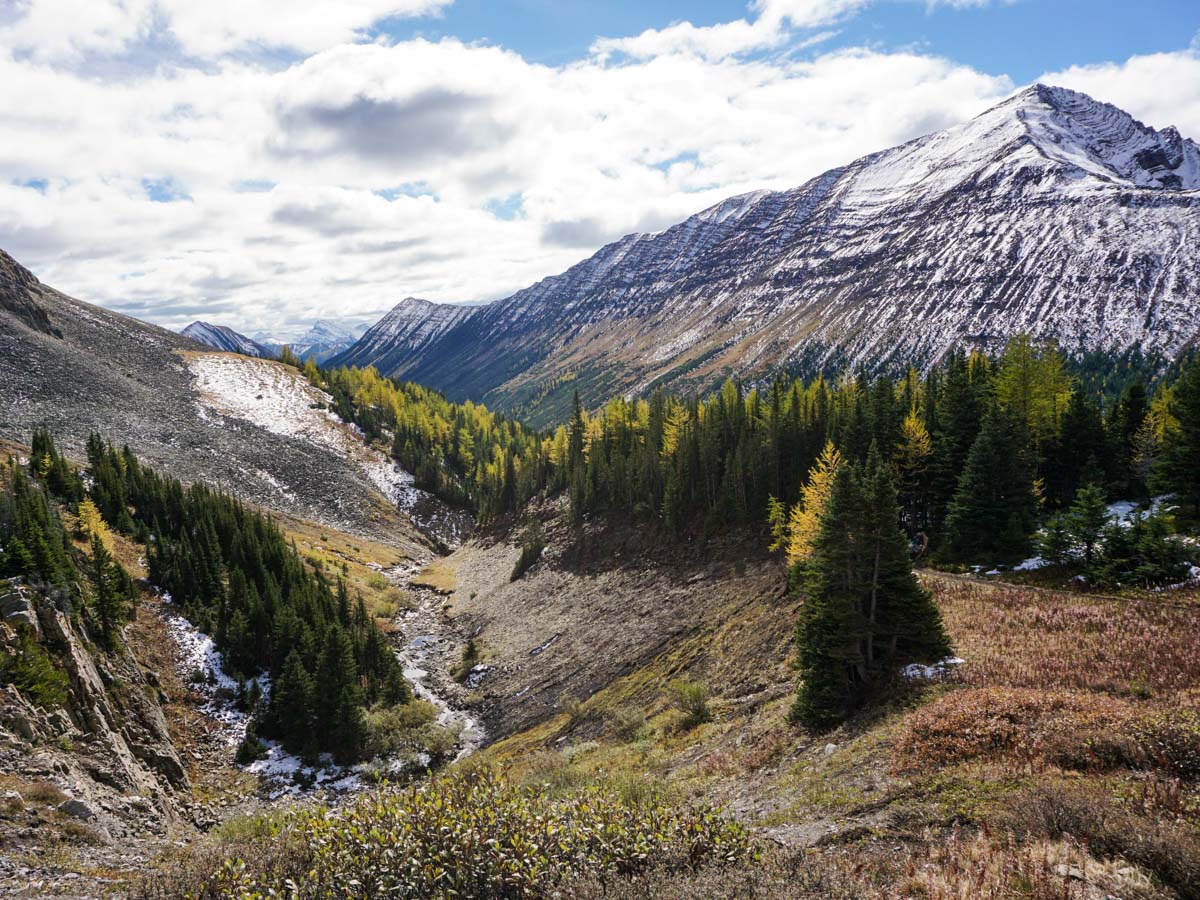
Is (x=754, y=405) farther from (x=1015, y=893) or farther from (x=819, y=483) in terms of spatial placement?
(x=1015, y=893)

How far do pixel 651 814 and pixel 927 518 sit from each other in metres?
52.3

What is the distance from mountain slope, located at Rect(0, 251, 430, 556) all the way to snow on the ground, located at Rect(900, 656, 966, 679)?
103195 mm

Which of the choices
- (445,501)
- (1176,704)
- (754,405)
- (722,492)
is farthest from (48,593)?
(445,501)

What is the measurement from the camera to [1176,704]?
16.7 meters

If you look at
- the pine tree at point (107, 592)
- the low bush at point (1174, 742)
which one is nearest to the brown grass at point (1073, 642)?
the low bush at point (1174, 742)

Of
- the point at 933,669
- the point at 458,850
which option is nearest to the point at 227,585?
the point at 458,850

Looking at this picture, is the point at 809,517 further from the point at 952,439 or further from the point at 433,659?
the point at 433,659

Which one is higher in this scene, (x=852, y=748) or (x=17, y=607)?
(x=17, y=607)

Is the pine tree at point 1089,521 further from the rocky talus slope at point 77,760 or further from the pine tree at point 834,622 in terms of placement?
the rocky talus slope at point 77,760

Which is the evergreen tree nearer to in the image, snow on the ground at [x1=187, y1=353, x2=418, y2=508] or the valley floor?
the valley floor

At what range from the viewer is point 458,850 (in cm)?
1018

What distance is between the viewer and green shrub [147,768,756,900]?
389 inches

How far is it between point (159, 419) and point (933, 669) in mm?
140728

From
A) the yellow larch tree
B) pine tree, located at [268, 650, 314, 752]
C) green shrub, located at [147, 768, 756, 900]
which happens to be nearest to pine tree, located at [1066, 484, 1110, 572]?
the yellow larch tree
